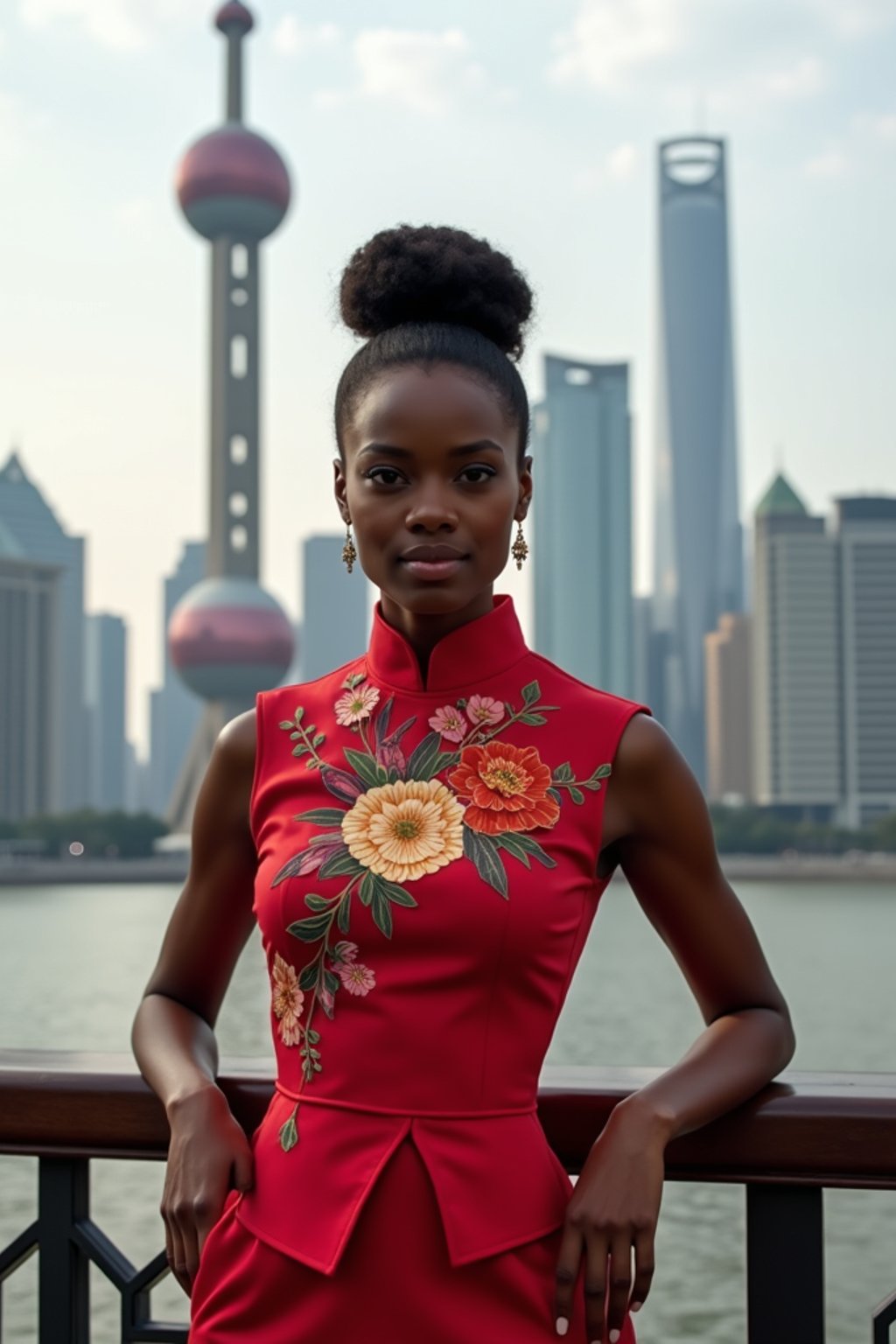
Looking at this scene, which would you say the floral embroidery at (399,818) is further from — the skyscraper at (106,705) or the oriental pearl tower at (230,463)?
the skyscraper at (106,705)

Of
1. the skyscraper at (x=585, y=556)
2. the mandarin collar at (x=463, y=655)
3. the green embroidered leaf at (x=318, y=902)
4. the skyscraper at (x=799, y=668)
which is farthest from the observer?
the skyscraper at (x=585, y=556)

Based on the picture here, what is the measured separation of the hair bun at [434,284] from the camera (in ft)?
4.70

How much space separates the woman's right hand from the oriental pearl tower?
45429 millimetres

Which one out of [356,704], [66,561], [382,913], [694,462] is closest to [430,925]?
[382,913]

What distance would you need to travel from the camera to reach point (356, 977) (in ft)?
4.26

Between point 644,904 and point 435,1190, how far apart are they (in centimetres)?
31

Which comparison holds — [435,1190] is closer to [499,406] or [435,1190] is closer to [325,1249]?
[325,1249]

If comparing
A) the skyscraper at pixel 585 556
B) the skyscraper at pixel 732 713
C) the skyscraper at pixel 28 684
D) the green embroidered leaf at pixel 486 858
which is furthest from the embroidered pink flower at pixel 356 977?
the skyscraper at pixel 585 556

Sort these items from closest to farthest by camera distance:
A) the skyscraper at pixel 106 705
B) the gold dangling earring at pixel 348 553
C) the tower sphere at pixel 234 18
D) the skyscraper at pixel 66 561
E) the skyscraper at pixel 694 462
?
the gold dangling earring at pixel 348 553 → the tower sphere at pixel 234 18 → the skyscraper at pixel 694 462 → the skyscraper at pixel 66 561 → the skyscraper at pixel 106 705

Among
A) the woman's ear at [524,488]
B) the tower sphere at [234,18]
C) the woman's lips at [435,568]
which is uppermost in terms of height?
the tower sphere at [234,18]

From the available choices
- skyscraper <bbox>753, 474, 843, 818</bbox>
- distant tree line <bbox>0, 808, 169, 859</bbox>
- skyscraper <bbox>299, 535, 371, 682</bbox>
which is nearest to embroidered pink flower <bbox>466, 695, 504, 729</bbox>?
distant tree line <bbox>0, 808, 169, 859</bbox>

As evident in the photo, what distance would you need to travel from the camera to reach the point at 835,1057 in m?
13.4

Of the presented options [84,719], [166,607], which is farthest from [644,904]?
[166,607]

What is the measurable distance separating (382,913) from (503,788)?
15 cm
